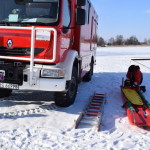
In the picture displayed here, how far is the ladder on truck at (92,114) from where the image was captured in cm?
460

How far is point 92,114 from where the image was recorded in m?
5.07

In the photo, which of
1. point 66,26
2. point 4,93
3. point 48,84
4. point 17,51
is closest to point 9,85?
point 17,51

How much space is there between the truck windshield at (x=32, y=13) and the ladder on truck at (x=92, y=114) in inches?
82.6

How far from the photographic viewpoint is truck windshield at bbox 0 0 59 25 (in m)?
4.88

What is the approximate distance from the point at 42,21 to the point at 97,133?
2547 millimetres

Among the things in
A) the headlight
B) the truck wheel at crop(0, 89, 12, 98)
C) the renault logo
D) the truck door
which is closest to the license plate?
the headlight

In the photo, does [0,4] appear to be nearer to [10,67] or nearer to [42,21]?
[42,21]

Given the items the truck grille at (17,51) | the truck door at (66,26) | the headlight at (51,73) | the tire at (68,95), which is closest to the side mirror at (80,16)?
the truck door at (66,26)

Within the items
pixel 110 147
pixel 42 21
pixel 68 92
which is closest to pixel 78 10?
pixel 42 21

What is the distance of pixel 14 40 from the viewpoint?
4848 mm

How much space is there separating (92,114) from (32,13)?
8.40 ft

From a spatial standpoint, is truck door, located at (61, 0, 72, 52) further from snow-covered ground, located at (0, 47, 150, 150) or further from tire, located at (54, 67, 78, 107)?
snow-covered ground, located at (0, 47, 150, 150)

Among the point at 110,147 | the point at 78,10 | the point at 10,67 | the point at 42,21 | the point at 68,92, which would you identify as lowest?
the point at 110,147

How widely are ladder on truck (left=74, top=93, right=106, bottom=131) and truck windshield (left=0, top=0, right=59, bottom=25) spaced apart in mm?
2097
